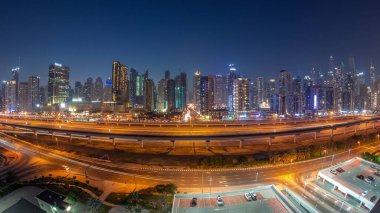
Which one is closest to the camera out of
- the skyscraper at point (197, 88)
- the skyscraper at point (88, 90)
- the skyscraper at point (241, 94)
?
the skyscraper at point (241, 94)

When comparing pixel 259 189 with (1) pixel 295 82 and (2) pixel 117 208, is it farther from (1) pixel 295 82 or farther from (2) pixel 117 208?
(1) pixel 295 82

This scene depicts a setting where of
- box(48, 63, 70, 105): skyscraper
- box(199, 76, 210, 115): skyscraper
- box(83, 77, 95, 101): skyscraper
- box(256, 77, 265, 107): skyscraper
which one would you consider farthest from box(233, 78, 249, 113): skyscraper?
box(83, 77, 95, 101): skyscraper

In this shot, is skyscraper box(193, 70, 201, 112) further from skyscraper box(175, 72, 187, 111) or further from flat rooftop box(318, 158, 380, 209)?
flat rooftop box(318, 158, 380, 209)

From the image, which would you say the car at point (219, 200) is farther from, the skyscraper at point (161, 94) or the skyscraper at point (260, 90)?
the skyscraper at point (260, 90)

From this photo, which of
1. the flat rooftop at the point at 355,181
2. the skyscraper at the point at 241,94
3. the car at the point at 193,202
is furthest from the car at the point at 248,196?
the skyscraper at the point at 241,94

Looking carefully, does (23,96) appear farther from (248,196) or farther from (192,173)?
(248,196)

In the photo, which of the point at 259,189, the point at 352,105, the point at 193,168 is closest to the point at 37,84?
the point at 193,168
